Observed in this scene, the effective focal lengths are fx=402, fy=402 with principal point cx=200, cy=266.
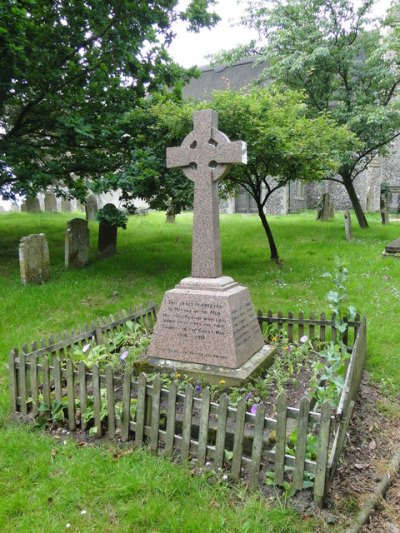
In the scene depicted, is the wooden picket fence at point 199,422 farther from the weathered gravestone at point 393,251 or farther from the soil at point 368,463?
the weathered gravestone at point 393,251

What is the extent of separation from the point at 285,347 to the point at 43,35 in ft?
28.7

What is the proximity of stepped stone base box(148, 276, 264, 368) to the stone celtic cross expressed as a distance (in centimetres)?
27

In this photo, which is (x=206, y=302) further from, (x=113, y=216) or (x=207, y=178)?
(x=113, y=216)

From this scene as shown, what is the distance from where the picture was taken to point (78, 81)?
10188 millimetres

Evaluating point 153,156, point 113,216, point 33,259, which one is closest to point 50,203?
point 33,259

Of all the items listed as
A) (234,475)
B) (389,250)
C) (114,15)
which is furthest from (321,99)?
(234,475)

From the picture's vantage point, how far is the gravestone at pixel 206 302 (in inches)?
176

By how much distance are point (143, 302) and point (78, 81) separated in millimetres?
6183

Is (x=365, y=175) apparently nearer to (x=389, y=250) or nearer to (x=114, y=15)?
(x=389, y=250)

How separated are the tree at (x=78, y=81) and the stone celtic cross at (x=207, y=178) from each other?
4673 mm

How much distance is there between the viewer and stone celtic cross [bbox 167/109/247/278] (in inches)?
191

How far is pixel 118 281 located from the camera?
9.30 metres

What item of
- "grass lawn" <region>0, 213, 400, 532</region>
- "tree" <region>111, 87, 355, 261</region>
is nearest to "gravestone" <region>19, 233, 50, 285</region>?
"grass lawn" <region>0, 213, 400, 532</region>

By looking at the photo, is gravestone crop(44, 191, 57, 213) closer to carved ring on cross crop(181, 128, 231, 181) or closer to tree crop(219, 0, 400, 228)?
tree crop(219, 0, 400, 228)
